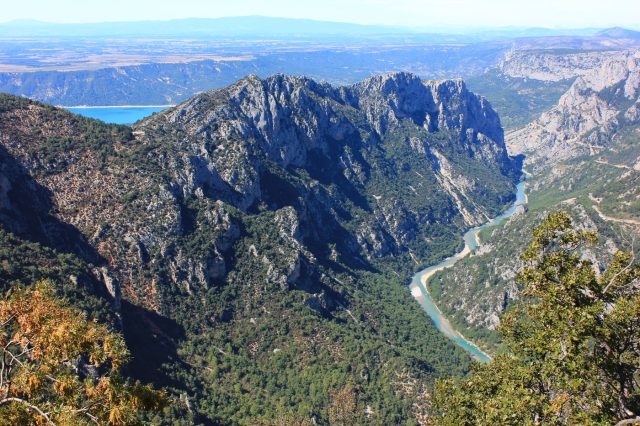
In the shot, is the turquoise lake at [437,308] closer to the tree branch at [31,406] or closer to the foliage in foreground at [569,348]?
the foliage in foreground at [569,348]

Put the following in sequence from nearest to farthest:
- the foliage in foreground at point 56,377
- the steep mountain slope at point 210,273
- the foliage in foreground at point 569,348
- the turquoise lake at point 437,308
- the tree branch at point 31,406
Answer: the tree branch at point 31,406, the foliage in foreground at point 56,377, the foliage in foreground at point 569,348, the steep mountain slope at point 210,273, the turquoise lake at point 437,308

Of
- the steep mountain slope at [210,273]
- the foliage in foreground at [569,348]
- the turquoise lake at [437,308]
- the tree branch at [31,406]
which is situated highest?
the tree branch at [31,406]

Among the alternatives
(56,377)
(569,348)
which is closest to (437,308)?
(569,348)

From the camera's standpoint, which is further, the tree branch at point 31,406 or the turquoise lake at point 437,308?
the turquoise lake at point 437,308

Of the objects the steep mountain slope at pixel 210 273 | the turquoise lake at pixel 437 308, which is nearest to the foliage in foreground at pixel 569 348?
the steep mountain slope at pixel 210 273

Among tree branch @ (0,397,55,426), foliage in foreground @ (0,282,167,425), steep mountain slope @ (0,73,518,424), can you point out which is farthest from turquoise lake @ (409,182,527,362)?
tree branch @ (0,397,55,426)
